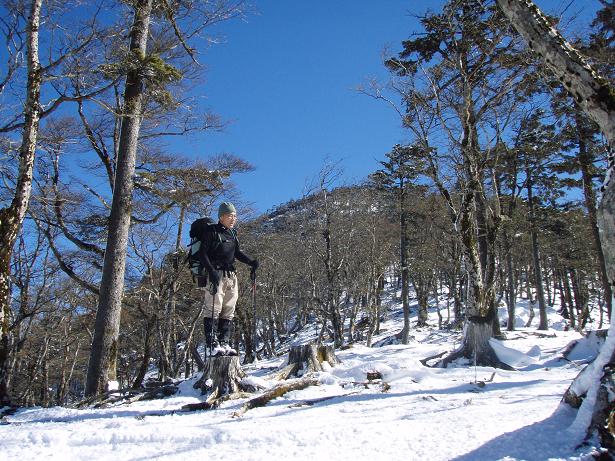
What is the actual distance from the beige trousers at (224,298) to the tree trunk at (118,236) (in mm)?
2339

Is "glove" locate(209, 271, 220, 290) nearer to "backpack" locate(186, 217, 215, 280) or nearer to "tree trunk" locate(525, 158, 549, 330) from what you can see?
"backpack" locate(186, 217, 215, 280)

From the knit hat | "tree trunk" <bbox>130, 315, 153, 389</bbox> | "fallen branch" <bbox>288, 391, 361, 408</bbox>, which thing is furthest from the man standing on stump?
"tree trunk" <bbox>130, 315, 153, 389</bbox>

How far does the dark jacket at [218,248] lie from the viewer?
5.08 m

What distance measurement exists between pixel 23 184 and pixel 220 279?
3.09 metres

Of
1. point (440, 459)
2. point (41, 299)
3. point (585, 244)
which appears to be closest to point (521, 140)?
point (585, 244)

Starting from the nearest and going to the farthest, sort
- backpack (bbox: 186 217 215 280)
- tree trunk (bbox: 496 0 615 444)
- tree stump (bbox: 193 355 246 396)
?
tree trunk (bbox: 496 0 615 444), tree stump (bbox: 193 355 246 396), backpack (bbox: 186 217 215 280)

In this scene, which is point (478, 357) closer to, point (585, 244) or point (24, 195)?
point (24, 195)

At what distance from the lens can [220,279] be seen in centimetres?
523

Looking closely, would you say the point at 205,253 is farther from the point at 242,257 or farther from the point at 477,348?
the point at 477,348

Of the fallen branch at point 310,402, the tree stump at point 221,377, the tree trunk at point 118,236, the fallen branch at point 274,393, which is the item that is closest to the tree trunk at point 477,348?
the fallen branch at point 274,393

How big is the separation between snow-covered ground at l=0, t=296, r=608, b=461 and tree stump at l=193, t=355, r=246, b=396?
261 mm

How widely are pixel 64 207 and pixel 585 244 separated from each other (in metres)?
30.9

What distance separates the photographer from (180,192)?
9094 millimetres

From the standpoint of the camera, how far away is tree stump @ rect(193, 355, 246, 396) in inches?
182
